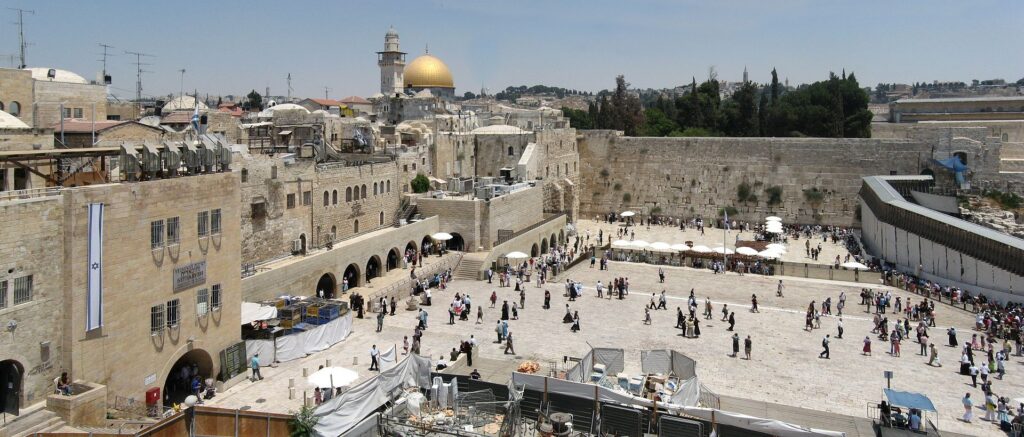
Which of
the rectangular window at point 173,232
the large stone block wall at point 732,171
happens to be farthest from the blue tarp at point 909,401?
the large stone block wall at point 732,171

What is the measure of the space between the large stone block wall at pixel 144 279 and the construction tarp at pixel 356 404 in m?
4.35

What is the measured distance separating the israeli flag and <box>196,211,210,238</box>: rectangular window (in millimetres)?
2711

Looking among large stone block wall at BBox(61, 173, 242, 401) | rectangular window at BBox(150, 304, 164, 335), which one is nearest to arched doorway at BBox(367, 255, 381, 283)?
large stone block wall at BBox(61, 173, 242, 401)

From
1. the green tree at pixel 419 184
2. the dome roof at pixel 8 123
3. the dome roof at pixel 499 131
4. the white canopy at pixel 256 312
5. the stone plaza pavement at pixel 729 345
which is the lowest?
the stone plaza pavement at pixel 729 345

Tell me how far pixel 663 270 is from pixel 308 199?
1379cm

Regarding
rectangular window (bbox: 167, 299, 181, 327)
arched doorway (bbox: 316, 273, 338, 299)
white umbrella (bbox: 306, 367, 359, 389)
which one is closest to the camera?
white umbrella (bbox: 306, 367, 359, 389)

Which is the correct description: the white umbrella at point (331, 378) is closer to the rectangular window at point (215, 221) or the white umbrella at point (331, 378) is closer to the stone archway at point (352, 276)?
the rectangular window at point (215, 221)

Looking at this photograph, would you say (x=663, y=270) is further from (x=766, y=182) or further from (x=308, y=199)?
(x=766, y=182)

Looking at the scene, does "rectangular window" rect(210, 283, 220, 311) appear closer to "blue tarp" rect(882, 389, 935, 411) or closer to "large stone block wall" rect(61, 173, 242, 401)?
"large stone block wall" rect(61, 173, 242, 401)

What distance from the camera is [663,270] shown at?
31.3m

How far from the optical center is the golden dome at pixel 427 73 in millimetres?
68000

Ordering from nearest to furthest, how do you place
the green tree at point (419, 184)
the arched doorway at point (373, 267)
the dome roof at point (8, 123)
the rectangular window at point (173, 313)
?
the rectangular window at point (173, 313) < the dome roof at point (8, 123) < the arched doorway at point (373, 267) < the green tree at point (419, 184)

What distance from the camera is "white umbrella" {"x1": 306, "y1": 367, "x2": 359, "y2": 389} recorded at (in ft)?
50.9

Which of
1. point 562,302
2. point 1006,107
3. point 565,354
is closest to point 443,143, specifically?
point 562,302
